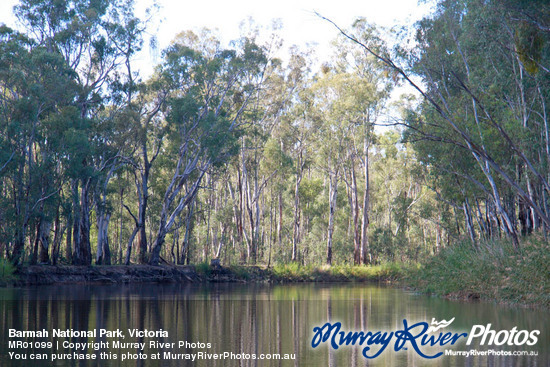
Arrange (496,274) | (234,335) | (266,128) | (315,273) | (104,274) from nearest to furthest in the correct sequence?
1. (234,335)
2. (496,274)
3. (104,274)
4. (315,273)
5. (266,128)

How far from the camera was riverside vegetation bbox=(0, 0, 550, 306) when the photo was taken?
14.7 metres

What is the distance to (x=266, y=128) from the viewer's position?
138 feet

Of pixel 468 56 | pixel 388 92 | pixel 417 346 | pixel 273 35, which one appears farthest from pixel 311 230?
pixel 417 346

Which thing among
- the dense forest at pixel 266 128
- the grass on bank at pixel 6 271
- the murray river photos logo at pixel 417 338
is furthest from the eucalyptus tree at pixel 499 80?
the grass on bank at pixel 6 271

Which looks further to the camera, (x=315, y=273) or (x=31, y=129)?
(x=315, y=273)

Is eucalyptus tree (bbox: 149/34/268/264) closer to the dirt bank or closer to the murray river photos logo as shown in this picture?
the dirt bank

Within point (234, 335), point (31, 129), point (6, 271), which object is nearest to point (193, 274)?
point (6, 271)

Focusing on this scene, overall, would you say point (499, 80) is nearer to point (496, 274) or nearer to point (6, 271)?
point (496, 274)

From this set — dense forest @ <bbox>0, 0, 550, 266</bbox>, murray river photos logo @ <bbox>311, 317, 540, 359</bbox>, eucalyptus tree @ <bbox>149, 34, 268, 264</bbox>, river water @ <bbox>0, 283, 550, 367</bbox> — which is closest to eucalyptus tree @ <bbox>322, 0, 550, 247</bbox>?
dense forest @ <bbox>0, 0, 550, 266</bbox>

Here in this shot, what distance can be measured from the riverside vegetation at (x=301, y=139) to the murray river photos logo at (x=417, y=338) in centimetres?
206

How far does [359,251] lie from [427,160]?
17084mm

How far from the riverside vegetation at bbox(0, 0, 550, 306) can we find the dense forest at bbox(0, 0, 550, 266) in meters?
0.10

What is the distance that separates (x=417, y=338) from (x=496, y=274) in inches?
294

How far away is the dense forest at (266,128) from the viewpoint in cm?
1648
